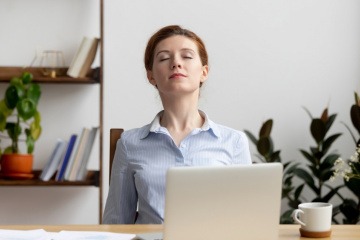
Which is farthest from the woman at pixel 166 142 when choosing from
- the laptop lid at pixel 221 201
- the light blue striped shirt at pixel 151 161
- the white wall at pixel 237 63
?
the white wall at pixel 237 63

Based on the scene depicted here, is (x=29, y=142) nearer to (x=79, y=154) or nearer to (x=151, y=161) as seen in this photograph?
(x=79, y=154)

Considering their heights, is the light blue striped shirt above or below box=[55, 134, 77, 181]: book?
above

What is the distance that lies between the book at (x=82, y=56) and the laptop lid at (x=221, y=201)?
7.78 feet

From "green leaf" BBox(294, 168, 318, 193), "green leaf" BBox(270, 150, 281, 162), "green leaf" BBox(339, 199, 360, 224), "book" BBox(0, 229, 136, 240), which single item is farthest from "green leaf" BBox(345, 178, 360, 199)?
"book" BBox(0, 229, 136, 240)

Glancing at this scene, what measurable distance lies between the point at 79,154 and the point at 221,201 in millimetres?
2297

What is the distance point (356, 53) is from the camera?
13.4 feet

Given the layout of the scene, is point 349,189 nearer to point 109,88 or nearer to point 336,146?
point 336,146

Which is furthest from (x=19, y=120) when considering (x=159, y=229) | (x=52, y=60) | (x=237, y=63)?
(x=159, y=229)

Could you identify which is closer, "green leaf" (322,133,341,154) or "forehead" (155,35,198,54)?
"forehead" (155,35,198,54)

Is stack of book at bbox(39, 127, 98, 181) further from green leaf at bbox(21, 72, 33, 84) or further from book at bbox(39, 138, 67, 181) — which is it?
green leaf at bbox(21, 72, 33, 84)

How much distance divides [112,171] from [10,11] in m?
1.94

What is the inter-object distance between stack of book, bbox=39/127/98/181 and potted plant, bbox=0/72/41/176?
4.2 inches

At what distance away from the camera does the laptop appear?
152 cm

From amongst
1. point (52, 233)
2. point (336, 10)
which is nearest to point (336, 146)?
point (336, 10)
